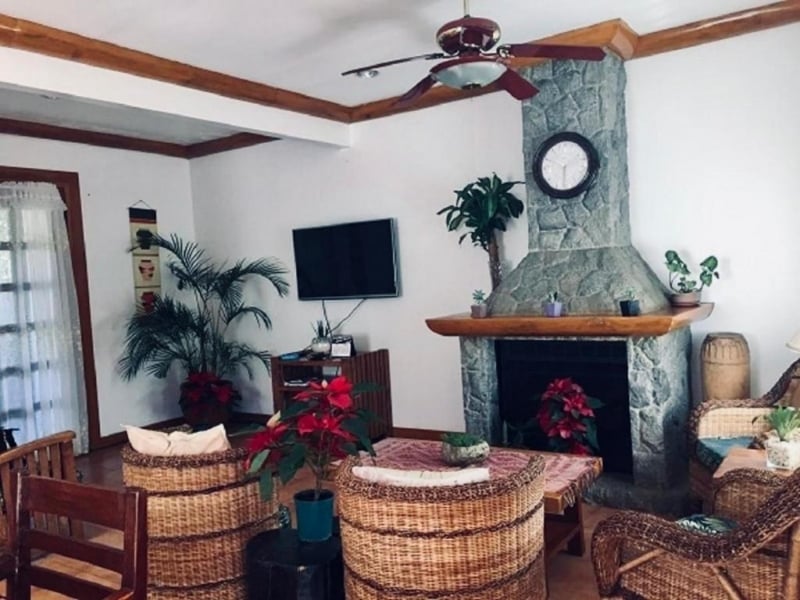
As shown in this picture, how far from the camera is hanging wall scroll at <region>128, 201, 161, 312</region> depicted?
6.03 meters

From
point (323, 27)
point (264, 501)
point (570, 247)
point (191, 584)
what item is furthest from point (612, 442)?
point (323, 27)

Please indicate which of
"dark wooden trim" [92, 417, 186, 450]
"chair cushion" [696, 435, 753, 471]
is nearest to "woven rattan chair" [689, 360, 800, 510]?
"chair cushion" [696, 435, 753, 471]

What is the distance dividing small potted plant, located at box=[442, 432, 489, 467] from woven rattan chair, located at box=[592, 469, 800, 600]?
100 cm

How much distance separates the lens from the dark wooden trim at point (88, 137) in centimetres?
514

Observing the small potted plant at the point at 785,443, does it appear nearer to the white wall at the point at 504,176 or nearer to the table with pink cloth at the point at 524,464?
the table with pink cloth at the point at 524,464

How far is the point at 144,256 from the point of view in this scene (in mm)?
6129

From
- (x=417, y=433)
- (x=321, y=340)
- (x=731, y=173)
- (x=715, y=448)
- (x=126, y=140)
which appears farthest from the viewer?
(x=126, y=140)

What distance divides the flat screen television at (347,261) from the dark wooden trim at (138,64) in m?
0.99

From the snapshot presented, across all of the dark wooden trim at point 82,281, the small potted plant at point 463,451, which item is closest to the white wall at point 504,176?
the dark wooden trim at point 82,281

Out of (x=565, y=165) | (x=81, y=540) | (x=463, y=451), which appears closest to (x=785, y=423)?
(x=463, y=451)

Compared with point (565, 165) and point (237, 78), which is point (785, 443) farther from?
point (237, 78)

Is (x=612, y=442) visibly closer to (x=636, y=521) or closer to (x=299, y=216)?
(x=636, y=521)

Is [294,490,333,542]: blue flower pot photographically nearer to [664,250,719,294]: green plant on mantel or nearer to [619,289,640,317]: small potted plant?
[619,289,640,317]: small potted plant

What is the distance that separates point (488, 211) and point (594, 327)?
1.18 m
